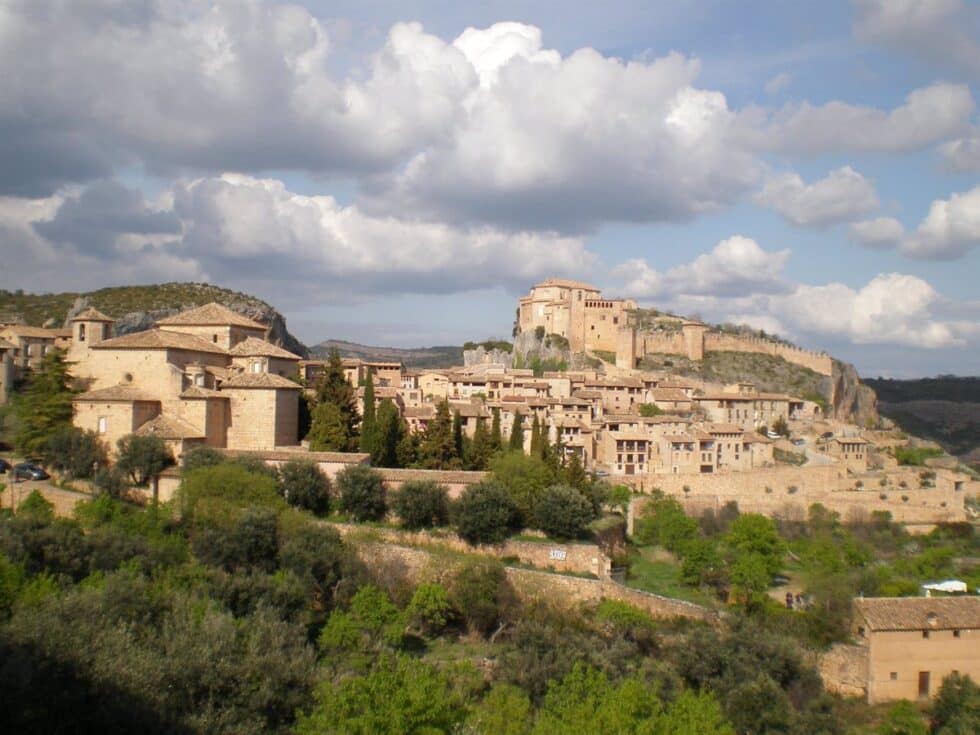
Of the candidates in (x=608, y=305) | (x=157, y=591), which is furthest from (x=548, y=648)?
(x=608, y=305)

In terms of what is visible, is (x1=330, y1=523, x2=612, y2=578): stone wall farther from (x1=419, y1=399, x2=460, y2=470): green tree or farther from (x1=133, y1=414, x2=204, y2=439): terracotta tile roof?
(x1=133, y1=414, x2=204, y2=439): terracotta tile roof

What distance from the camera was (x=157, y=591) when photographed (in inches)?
673

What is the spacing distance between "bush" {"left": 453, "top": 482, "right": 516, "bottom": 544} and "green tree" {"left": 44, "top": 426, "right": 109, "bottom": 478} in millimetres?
10409

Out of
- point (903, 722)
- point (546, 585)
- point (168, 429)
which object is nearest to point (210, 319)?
point (168, 429)

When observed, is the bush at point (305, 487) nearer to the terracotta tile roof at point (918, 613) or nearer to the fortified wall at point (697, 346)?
the terracotta tile roof at point (918, 613)

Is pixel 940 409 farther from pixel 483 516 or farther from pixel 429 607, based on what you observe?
pixel 429 607

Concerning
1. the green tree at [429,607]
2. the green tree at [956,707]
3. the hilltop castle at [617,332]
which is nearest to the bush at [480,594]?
the green tree at [429,607]

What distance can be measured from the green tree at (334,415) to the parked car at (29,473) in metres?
7.70

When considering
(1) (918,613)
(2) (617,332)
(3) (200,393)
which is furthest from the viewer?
(2) (617,332)

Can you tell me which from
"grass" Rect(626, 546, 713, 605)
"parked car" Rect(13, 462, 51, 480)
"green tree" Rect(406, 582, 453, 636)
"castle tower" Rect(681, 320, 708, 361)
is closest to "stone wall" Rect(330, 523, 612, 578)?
"grass" Rect(626, 546, 713, 605)

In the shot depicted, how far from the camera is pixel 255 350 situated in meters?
30.2

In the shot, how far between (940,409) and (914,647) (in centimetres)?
9982

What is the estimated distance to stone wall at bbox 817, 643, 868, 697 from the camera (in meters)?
21.3

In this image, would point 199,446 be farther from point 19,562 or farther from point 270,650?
point 270,650
